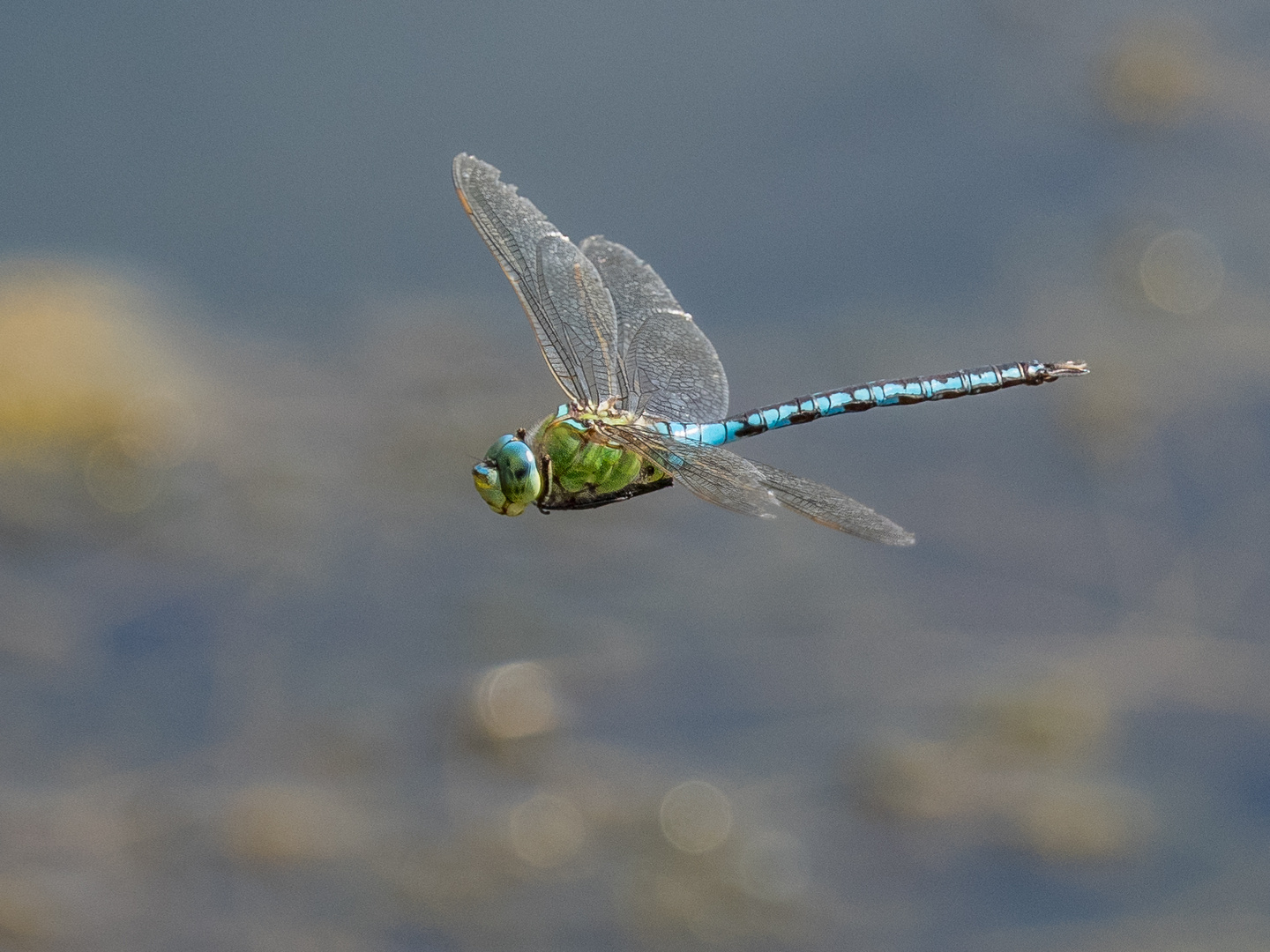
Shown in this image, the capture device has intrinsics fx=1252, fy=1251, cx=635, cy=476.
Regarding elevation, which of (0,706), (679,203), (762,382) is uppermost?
(679,203)

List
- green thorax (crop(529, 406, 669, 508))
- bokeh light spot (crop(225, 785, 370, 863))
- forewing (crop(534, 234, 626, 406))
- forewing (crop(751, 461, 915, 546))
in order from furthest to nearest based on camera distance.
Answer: bokeh light spot (crop(225, 785, 370, 863)), forewing (crop(534, 234, 626, 406)), green thorax (crop(529, 406, 669, 508)), forewing (crop(751, 461, 915, 546))

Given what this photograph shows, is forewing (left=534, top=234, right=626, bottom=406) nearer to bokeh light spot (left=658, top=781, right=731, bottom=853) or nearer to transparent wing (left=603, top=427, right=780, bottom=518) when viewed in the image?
transparent wing (left=603, top=427, right=780, bottom=518)

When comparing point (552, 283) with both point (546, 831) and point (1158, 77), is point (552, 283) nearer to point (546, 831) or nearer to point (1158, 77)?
point (546, 831)

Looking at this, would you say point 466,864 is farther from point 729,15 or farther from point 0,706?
point 729,15

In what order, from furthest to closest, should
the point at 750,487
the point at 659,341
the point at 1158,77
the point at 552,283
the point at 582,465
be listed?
the point at 1158,77
the point at 659,341
the point at 552,283
the point at 582,465
the point at 750,487

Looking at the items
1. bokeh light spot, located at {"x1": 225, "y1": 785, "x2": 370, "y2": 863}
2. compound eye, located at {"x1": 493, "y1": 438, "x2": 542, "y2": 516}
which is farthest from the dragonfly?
bokeh light spot, located at {"x1": 225, "y1": 785, "x2": 370, "y2": 863}

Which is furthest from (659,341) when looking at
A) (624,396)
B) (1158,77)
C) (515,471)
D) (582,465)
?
(1158,77)

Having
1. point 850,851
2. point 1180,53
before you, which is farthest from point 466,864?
point 1180,53
